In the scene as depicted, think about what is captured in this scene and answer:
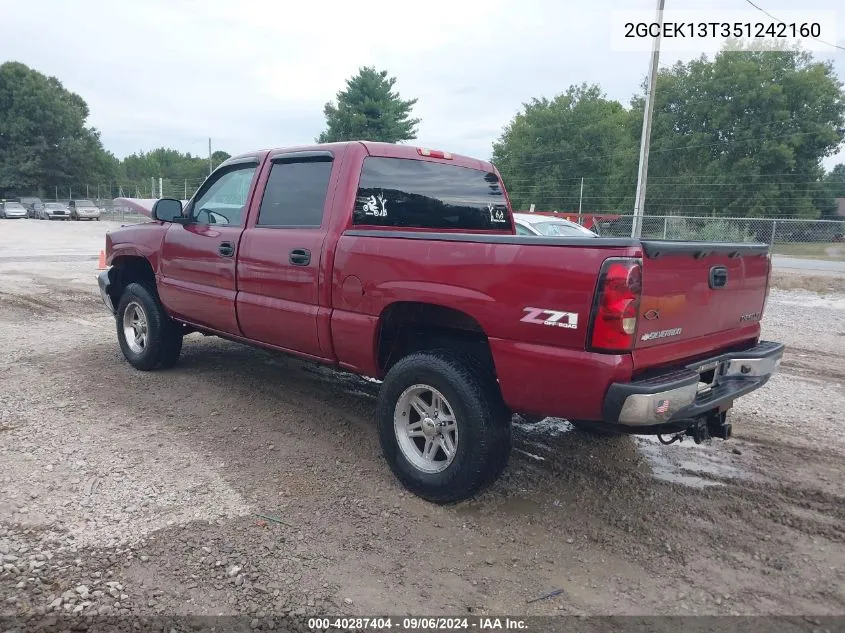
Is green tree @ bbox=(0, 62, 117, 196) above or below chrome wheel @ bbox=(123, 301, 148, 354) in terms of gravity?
above

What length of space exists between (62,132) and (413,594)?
2977 inches

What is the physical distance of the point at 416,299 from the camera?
3.49 meters

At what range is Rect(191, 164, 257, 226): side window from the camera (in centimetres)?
490

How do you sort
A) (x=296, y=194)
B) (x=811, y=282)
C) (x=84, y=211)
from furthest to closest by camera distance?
(x=84, y=211), (x=811, y=282), (x=296, y=194)

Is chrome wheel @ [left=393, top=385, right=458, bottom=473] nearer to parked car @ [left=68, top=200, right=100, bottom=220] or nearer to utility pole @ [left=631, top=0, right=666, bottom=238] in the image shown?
utility pole @ [left=631, top=0, right=666, bottom=238]

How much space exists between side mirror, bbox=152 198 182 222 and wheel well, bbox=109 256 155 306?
783 millimetres

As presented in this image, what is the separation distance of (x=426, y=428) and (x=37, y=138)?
73793mm

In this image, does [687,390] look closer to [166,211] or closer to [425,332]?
[425,332]

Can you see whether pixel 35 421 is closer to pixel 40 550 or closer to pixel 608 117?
pixel 40 550

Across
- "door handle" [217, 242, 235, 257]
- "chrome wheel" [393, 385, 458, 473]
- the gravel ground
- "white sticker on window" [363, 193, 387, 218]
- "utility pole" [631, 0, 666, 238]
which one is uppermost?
"utility pole" [631, 0, 666, 238]

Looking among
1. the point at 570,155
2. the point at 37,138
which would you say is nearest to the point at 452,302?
the point at 570,155

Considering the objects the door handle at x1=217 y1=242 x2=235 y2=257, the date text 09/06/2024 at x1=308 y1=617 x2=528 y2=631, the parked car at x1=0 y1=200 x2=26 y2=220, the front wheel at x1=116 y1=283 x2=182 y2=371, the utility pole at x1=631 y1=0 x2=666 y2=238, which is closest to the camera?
the date text 09/06/2024 at x1=308 y1=617 x2=528 y2=631

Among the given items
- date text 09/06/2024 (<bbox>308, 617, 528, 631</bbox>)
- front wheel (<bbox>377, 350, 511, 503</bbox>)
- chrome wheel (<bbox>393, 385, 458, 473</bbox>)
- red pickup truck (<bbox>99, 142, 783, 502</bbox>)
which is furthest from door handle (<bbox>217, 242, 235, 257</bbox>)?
date text 09/06/2024 (<bbox>308, 617, 528, 631</bbox>)

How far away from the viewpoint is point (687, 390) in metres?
2.97
